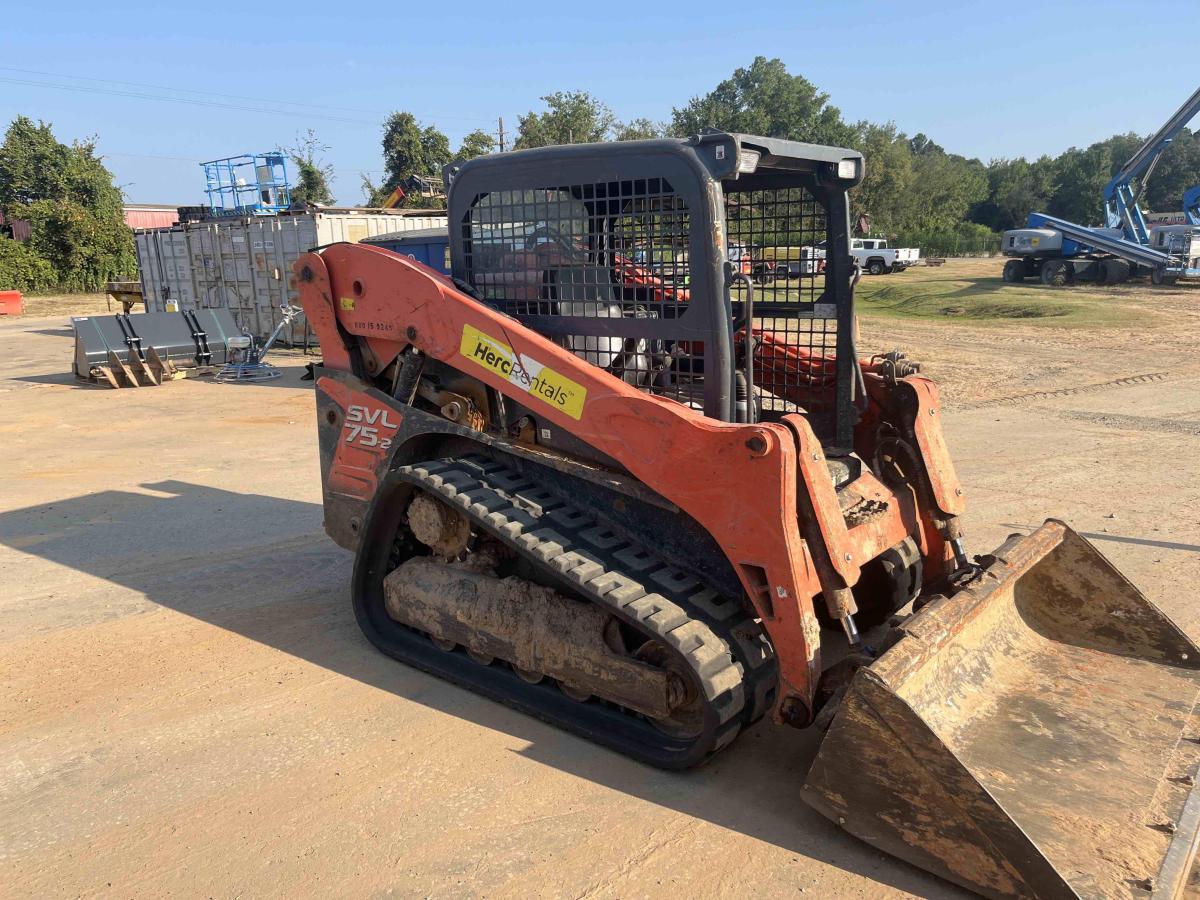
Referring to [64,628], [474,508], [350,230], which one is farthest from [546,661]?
[350,230]

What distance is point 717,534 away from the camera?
126 inches

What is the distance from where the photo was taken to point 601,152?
357 centimetres

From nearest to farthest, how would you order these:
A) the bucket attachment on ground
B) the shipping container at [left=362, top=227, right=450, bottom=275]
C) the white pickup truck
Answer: the shipping container at [left=362, top=227, right=450, bottom=275]
the bucket attachment on ground
the white pickup truck

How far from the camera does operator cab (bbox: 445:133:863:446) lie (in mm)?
3404

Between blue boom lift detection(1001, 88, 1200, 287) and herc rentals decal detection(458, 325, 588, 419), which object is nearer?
herc rentals decal detection(458, 325, 588, 419)

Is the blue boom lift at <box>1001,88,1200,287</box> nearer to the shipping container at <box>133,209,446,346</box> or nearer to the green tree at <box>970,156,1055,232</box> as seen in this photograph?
the shipping container at <box>133,209,446,346</box>

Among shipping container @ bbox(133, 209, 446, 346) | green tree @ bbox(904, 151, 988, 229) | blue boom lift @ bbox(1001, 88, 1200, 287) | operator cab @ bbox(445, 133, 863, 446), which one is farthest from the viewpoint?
green tree @ bbox(904, 151, 988, 229)

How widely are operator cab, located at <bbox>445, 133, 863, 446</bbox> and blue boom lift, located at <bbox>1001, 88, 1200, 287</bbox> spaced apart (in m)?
26.8

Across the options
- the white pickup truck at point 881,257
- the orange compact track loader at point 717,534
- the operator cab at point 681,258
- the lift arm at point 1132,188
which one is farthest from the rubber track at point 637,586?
the white pickup truck at point 881,257

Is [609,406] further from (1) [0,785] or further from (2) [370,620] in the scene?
(1) [0,785]

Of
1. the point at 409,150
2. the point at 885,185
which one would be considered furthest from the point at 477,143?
the point at 885,185

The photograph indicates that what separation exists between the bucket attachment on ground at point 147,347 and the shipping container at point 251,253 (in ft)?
3.43

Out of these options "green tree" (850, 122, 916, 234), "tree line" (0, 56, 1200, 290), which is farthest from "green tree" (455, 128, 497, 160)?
"green tree" (850, 122, 916, 234)

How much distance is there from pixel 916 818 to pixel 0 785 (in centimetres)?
320
